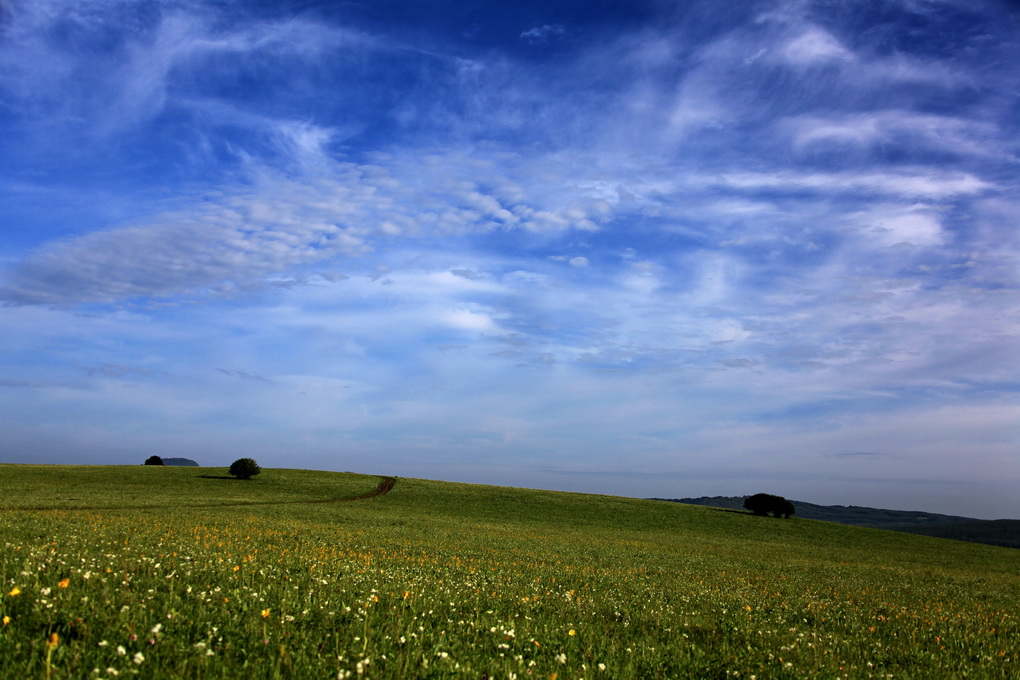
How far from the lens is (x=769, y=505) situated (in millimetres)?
84000

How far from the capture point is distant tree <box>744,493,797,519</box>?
272 feet

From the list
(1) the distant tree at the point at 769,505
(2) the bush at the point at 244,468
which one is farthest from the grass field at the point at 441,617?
(1) the distant tree at the point at 769,505

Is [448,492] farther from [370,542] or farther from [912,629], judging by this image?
[912,629]

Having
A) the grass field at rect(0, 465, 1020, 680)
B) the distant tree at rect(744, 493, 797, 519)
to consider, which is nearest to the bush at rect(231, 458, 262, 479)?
the grass field at rect(0, 465, 1020, 680)

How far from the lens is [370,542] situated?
83.5 ft

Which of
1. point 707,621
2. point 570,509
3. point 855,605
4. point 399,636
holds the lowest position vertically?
point 570,509

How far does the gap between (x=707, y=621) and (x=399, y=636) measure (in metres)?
6.63

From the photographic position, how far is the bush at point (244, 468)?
244 ft

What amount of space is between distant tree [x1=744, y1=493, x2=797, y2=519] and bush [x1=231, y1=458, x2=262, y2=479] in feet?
242

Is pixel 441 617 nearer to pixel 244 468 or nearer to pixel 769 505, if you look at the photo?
pixel 244 468

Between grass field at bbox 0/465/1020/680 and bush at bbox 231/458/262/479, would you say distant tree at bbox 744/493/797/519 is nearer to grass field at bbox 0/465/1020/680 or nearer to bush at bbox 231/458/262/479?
grass field at bbox 0/465/1020/680

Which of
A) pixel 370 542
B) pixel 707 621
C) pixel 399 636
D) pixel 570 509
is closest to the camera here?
pixel 399 636

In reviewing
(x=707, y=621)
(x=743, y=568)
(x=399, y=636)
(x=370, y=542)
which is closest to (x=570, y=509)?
(x=743, y=568)

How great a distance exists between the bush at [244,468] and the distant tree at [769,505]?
73.7 metres
